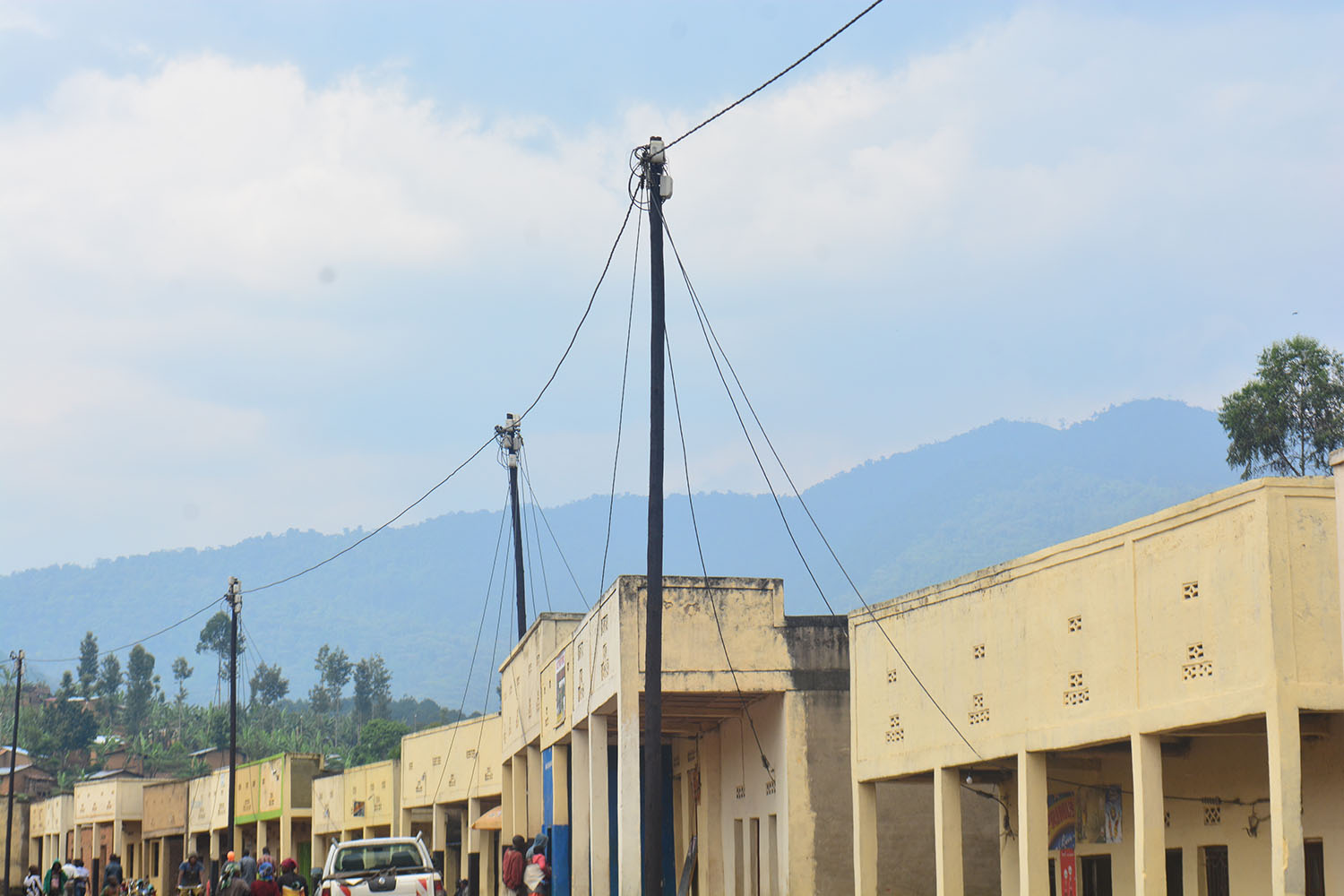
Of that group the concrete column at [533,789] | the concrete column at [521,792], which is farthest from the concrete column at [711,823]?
the concrete column at [521,792]

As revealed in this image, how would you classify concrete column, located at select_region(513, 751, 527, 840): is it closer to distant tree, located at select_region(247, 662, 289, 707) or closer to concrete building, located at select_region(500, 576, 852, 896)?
concrete building, located at select_region(500, 576, 852, 896)

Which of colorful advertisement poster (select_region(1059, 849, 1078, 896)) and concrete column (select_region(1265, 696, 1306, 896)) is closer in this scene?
concrete column (select_region(1265, 696, 1306, 896))

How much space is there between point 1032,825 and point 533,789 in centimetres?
2199

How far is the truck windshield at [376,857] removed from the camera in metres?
25.2

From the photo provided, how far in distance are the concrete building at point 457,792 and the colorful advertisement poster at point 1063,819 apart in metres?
24.5

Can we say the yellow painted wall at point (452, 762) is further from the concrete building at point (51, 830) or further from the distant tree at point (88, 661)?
the distant tree at point (88, 661)

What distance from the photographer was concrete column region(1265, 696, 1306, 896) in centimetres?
1493

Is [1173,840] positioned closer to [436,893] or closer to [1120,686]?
[1120,686]

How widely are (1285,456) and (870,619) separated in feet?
145

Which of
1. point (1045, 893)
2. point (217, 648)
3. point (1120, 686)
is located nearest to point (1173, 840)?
point (1045, 893)

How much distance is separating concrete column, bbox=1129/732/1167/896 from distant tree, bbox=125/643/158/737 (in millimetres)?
160614

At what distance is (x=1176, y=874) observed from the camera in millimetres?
20422

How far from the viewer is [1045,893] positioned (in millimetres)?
19547

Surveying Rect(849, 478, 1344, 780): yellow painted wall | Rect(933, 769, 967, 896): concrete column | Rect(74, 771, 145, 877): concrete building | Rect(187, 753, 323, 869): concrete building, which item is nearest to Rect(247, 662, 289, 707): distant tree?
Rect(74, 771, 145, 877): concrete building
